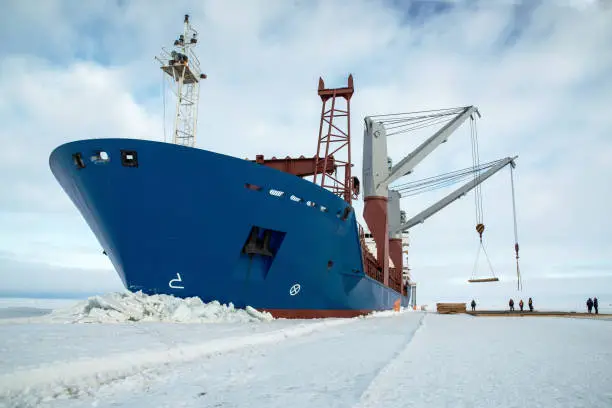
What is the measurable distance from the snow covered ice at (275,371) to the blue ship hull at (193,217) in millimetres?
3093

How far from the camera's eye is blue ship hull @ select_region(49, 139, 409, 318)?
34.0ft

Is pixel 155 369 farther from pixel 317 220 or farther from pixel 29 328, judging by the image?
pixel 317 220

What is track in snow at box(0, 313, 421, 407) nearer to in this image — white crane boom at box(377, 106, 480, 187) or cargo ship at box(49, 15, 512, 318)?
cargo ship at box(49, 15, 512, 318)

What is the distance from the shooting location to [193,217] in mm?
10617

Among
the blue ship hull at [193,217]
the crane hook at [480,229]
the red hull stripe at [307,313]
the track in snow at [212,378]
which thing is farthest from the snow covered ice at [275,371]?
the crane hook at [480,229]

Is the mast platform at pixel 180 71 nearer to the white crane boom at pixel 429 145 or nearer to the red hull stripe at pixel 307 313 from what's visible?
the white crane boom at pixel 429 145

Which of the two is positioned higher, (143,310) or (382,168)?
(382,168)

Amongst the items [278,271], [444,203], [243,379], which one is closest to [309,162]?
[278,271]

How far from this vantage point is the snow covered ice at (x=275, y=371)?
351cm

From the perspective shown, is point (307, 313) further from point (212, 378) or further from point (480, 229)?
point (480, 229)

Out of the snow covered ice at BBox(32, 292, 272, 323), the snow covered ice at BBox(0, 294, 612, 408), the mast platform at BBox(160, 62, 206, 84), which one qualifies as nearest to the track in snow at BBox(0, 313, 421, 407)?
the snow covered ice at BBox(0, 294, 612, 408)

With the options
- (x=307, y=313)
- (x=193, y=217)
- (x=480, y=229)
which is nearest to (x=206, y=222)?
(x=193, y=217)

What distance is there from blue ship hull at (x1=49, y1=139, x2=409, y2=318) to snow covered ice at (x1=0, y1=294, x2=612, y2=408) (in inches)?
122

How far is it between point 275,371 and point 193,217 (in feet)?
21.8
